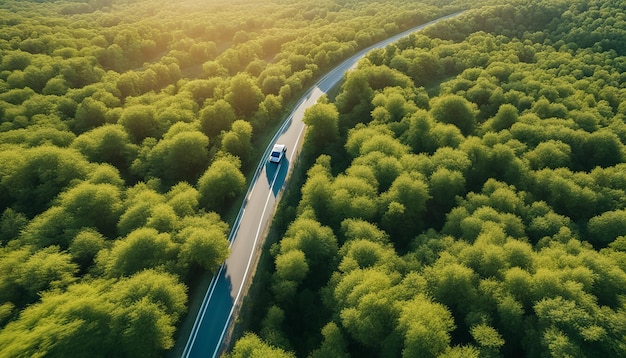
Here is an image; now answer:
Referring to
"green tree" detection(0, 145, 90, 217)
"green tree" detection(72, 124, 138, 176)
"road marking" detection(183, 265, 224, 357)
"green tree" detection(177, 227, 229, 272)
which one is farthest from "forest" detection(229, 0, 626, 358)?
"green tree" detection(0, 145, 90, 217)

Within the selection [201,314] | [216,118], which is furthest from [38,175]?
[201,314]

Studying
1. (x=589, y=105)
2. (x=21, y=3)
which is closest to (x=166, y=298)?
(x=589, y=105)

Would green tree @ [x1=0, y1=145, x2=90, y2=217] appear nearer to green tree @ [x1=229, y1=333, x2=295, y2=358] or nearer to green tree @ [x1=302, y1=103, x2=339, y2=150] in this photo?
green tree @ [x1=302, y1=103, x2=339, y2=150]

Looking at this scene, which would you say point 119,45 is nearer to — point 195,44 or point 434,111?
point 195,44

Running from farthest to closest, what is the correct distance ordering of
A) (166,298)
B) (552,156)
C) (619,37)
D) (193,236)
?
(619,37) < (552,156) < (193,236) < (166,298)

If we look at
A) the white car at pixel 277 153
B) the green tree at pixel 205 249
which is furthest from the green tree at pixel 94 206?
the white car at pixel 277 153
